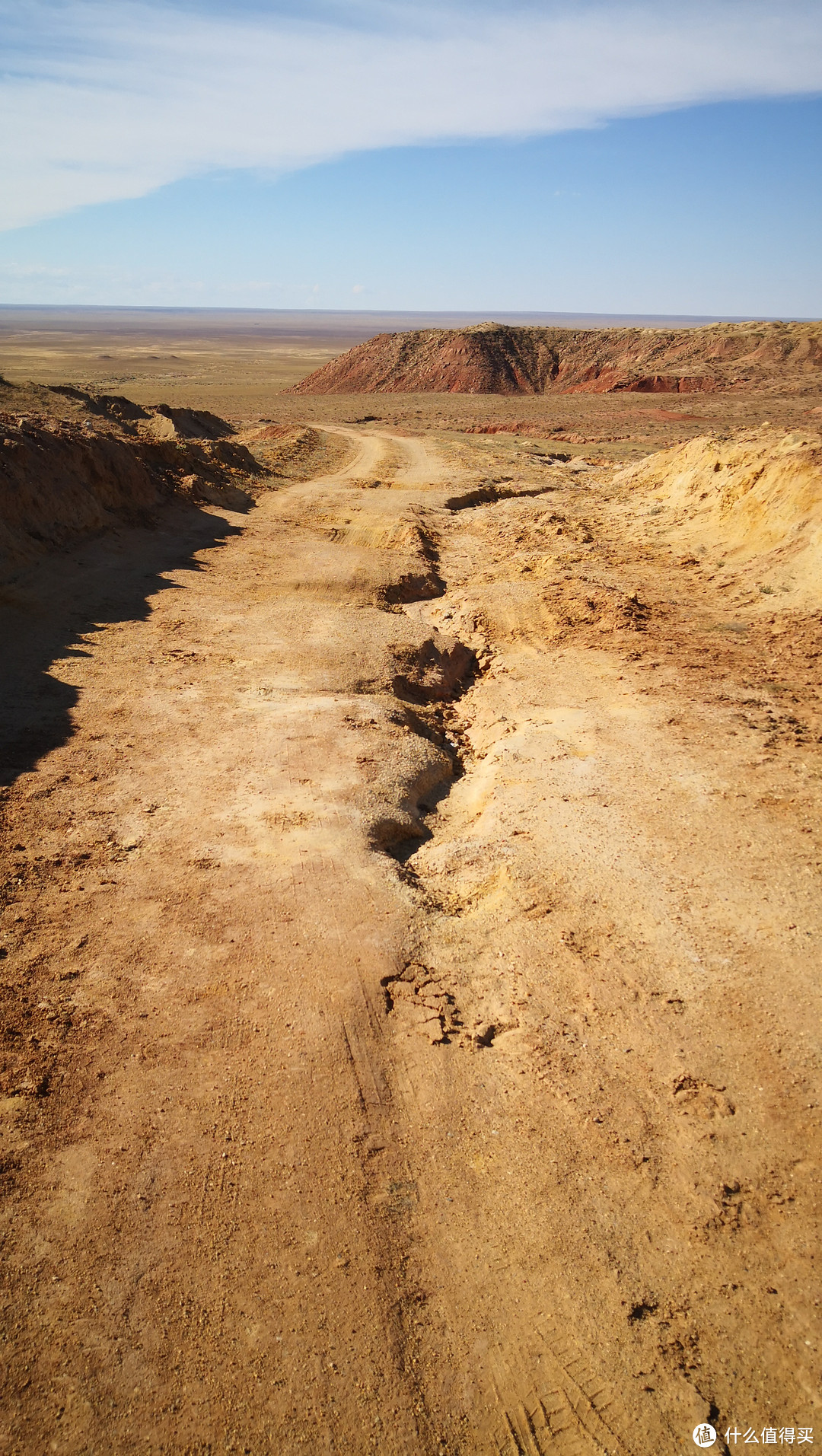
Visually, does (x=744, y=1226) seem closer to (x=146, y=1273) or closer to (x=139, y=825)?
(x=146, y=1273)

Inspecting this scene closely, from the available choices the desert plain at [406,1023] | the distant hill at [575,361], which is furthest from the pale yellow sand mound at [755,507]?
the distant hill at [575,361]

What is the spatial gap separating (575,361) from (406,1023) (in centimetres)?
6945

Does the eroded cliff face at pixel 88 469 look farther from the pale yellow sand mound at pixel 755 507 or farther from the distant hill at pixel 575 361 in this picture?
the distant hill at pixel 575 361

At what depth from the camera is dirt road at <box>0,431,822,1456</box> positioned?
12.2ft

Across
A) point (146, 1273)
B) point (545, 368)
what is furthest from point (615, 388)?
point (146, 1273)

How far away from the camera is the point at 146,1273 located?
3.93m

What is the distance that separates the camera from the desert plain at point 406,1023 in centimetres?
375

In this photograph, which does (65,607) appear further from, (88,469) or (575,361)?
(575,361)

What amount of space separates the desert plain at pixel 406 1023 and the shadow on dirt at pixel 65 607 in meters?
0.08

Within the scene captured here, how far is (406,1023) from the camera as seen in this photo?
223 inches

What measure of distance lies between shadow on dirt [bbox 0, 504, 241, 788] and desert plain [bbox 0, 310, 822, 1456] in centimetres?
8

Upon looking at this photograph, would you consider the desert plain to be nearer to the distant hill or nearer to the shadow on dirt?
the shadow on dirt

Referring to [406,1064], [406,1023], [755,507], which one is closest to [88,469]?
[755,507]

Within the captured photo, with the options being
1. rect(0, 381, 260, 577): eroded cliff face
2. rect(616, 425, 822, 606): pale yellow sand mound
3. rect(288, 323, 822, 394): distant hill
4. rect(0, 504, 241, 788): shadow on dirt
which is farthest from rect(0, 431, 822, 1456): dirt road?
rect(288, 323, 822, 394): distant hill
